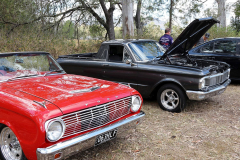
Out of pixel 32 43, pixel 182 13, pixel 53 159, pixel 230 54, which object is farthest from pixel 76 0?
pixel 53 159

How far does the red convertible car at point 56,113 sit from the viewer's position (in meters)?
2.48

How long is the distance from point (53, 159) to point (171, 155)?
5.91 ft

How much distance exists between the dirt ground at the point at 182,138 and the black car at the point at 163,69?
489 mm

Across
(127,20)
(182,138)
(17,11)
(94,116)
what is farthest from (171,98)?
(17,11)

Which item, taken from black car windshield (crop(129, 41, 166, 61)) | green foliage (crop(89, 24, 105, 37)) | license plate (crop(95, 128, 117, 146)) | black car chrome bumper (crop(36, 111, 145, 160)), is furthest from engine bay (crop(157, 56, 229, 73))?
green foliage (crop(89, 24, 105, 37))

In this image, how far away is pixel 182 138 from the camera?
3992 mm

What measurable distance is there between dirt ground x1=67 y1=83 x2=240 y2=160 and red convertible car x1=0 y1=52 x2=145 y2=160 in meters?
0.53

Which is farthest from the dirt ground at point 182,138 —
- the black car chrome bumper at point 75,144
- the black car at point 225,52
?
the black car at point 225,52

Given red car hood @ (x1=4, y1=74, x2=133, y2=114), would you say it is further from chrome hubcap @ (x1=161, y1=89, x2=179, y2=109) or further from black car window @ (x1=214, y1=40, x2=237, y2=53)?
black car window @ (x1=214, y1=40, x2=237, y2=53)

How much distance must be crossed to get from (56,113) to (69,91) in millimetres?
621

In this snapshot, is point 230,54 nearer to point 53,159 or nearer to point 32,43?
point 53,159

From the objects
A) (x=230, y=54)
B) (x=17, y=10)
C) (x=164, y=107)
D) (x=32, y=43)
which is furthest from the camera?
(x=17, y=10)

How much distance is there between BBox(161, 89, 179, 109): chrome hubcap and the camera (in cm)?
522

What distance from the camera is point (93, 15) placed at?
51.5ft
